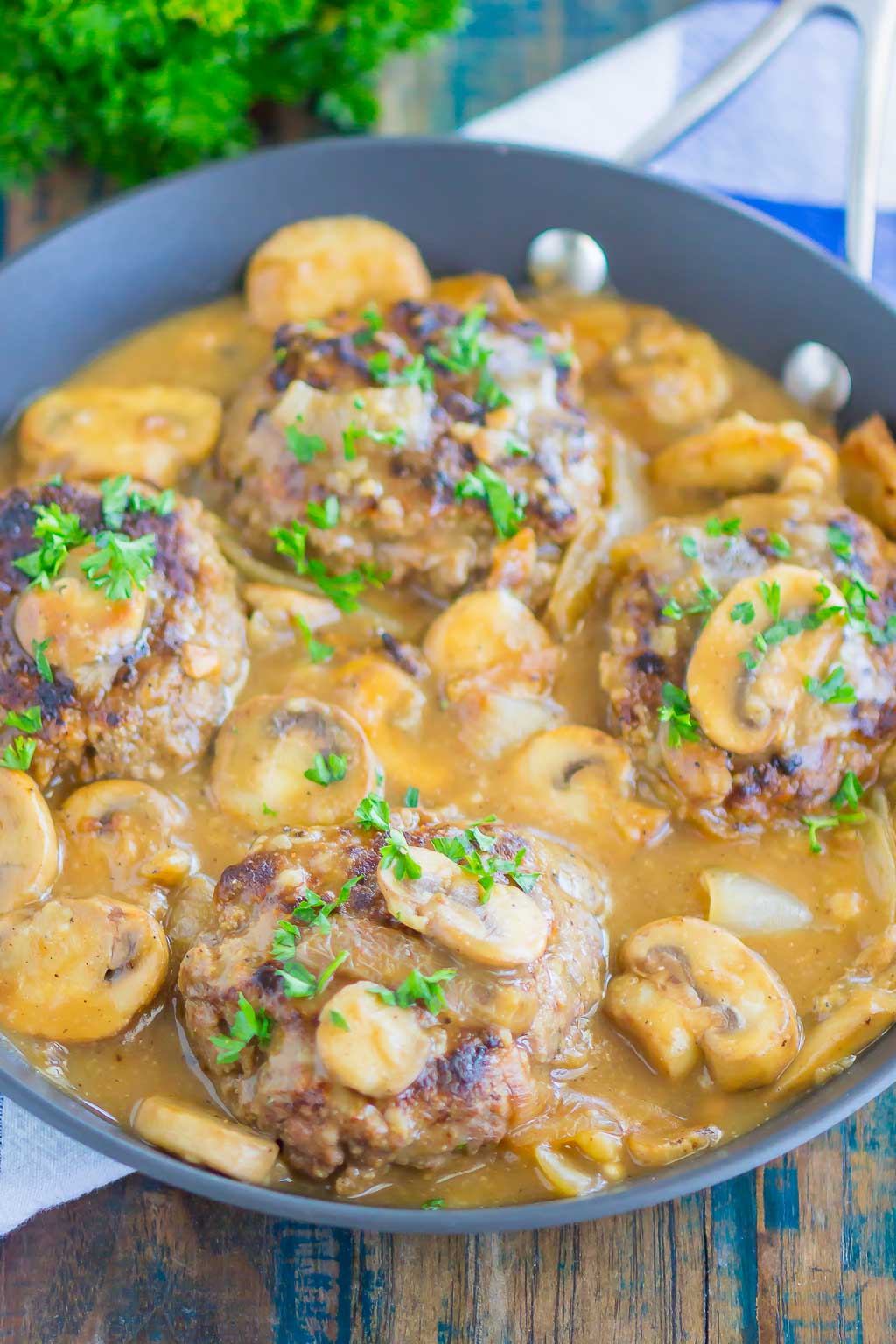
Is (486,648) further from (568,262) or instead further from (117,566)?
(568,262)

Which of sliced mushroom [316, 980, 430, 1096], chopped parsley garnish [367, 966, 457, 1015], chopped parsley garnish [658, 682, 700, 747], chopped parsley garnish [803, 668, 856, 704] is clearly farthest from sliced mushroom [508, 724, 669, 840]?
sliced mushroom [316, 980, 430, 1096]

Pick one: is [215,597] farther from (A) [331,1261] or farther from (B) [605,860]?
(A) [331,1261]

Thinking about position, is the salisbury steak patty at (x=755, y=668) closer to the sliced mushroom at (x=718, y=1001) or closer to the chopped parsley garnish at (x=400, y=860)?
the sliced mushroom at (x=718, y=1001)

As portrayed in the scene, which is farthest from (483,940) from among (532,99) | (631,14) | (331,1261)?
(631,14)

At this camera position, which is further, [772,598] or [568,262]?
[568,262]

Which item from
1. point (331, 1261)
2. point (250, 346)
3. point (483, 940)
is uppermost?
point (250, 346)

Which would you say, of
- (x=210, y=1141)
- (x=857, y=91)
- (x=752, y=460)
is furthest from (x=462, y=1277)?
(x=857, y=91)
